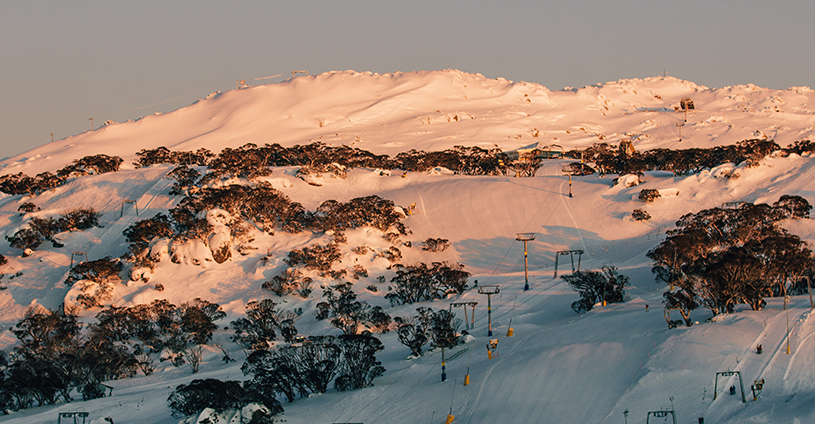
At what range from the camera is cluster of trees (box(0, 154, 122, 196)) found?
88812 mm

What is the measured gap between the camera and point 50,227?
244 feet

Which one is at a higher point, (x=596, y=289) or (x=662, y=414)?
(x=662, y=414)

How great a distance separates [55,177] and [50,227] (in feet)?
64.4

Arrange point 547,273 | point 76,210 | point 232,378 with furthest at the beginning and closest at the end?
point 76,210
point 547,273
point 232,378

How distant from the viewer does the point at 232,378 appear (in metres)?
41.4

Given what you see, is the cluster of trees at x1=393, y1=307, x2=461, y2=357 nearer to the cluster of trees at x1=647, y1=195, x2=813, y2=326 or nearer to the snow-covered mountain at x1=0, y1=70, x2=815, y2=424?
the snow-covered mountain at x1=0, y1=70, x2=815, y2=424

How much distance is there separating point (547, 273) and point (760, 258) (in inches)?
836

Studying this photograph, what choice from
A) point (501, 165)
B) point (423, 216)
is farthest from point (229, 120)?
point (423, 216)

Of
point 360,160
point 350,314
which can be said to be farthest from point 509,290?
point 360,160

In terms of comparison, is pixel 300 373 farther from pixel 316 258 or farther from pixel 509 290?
pixel 316 258

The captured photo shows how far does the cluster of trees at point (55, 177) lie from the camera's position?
88812 mm

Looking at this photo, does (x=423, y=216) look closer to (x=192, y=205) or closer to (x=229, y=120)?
(x=192, y=205)

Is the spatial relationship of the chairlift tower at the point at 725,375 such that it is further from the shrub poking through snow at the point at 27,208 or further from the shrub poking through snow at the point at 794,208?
the shrub poking through snow at the point at 27,208

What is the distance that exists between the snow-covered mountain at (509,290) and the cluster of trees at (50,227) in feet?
4.16
